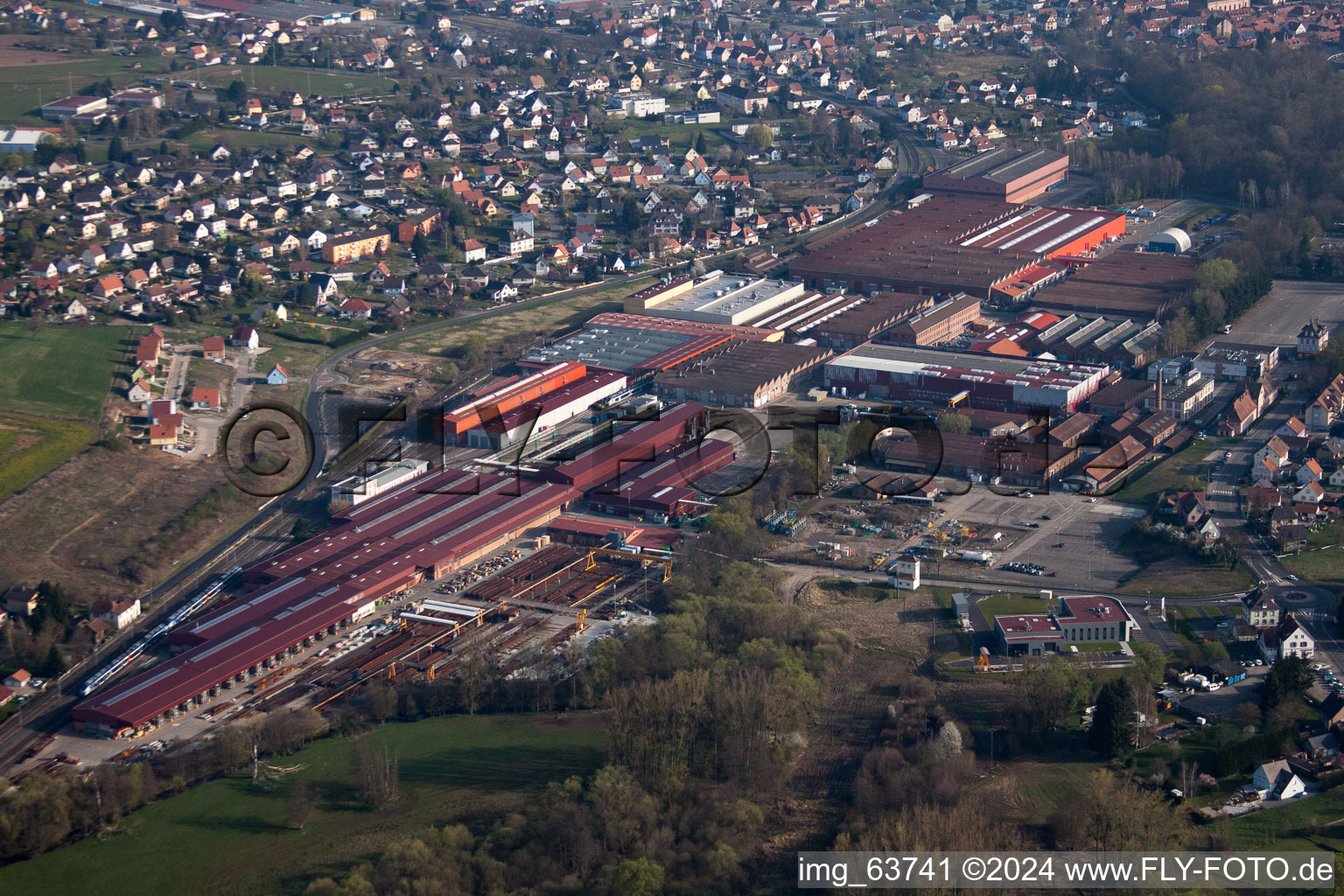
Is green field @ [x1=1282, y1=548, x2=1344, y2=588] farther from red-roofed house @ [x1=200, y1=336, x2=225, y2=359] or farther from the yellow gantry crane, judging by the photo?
red-roofed house @ [x1=200, y1=336, x2=225, y2=359]

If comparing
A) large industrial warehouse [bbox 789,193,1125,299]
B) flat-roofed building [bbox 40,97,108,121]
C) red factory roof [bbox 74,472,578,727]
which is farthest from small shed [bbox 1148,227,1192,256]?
flat-roofed building [bbox 40,97,108,121]

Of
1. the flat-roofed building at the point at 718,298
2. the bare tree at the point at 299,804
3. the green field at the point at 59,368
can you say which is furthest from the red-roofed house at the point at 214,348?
the bare tree at the point at 299,804

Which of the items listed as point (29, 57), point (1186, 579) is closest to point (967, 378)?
point (1186, 579)

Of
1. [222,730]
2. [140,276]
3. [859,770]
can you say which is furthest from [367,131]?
[859,770]

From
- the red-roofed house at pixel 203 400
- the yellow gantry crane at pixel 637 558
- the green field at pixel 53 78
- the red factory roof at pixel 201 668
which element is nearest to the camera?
the red factory roof at pixel 201 668

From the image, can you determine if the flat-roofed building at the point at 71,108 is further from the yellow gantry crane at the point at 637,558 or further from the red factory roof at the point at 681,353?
the yellow gantry crane at the point at 637,558

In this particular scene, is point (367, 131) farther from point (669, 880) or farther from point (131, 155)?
point (669, 880)
